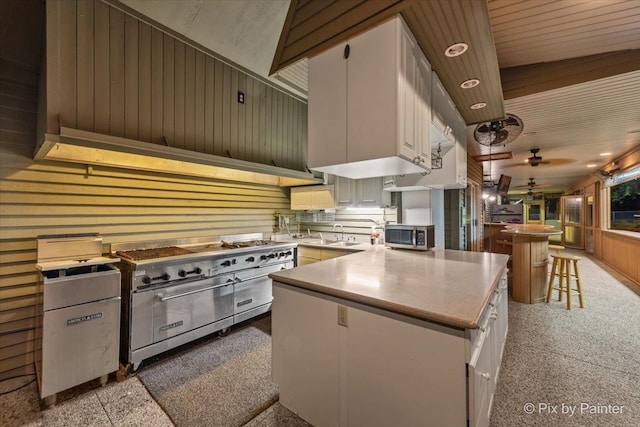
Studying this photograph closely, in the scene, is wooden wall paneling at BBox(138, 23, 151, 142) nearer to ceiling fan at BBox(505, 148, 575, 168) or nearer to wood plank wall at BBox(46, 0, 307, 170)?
wood plank wall at BBox(46, 0, 307, 170)

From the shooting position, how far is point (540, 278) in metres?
4.29

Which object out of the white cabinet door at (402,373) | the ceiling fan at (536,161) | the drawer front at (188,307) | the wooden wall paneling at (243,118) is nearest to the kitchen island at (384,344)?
the white cabinet door at (402,373)

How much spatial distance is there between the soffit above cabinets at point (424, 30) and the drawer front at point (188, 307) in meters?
2.33

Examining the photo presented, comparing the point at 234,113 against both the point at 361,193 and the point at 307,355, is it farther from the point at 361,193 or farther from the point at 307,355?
the point at 307,355

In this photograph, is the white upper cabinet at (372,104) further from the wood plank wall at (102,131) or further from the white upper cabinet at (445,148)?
the wood plank wall at (102,131)

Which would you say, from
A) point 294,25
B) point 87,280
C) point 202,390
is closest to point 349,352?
point 202,390

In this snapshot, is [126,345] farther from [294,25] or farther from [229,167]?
[294,25]

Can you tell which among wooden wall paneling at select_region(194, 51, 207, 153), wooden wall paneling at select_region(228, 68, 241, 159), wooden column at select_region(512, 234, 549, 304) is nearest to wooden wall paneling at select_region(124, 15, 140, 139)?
wooden wall paneling at select_region(194, 51, 207, 153)

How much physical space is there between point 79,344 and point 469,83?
3.83 m

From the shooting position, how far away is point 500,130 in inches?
131

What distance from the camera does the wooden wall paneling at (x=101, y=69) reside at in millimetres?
2229

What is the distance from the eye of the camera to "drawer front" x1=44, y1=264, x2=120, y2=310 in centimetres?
195

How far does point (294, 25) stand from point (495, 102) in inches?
79.3

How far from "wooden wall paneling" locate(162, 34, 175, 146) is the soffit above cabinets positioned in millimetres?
1379
